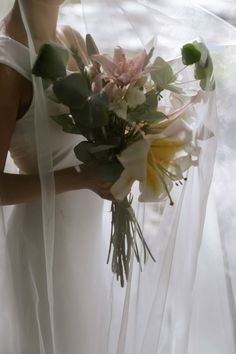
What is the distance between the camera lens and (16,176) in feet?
1.96

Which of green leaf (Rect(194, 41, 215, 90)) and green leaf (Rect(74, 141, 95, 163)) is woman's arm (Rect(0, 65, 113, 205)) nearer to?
green leaf (Rect(74, 141, 95, 163))

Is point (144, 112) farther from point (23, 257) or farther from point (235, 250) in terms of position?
point (235, 250)

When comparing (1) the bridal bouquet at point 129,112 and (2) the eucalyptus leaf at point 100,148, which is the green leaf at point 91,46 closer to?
(1) the bridal bouquet at point 129,112

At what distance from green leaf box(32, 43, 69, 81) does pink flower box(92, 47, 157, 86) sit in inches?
1.6

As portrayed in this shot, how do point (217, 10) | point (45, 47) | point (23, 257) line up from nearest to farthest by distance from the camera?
point (45, 47) < point (23, 257) < point (217, 10)

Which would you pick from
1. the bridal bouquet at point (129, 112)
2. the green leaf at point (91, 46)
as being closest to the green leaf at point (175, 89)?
the bridal bouquet at point (129, 112)

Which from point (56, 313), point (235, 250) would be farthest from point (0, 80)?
point (235, 250)

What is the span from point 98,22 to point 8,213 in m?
0.31

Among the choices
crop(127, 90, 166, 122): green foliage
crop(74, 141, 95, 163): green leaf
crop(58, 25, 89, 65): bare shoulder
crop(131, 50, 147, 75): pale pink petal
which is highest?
crop(58, 25, 89, 65): bare shoulder

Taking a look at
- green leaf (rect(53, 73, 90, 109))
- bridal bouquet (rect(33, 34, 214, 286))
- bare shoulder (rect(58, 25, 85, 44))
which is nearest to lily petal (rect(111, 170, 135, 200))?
bridal bouquet (rect(33, 34, 214, 286))

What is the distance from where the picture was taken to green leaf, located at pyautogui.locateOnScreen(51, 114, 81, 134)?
561 millimetres

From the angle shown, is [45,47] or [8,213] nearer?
[45,47]

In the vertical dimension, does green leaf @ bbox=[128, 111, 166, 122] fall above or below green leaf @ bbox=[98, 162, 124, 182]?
above

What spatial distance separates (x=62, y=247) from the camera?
662mm
